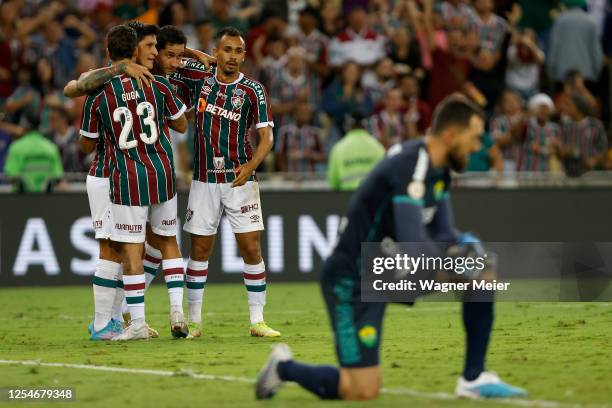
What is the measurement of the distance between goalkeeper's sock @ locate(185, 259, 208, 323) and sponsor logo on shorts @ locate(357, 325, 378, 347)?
4246 mm

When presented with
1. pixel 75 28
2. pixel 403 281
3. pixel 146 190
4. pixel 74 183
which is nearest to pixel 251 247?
pixel 146 190

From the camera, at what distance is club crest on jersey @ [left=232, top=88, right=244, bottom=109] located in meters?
11.6

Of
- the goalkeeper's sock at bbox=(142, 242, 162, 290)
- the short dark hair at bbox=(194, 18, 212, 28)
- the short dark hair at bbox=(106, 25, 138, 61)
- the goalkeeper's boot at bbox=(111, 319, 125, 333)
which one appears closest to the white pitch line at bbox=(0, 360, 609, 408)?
the goalkeeper's boot at bbox=(111, 319, 125, 333)

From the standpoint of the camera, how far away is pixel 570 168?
1931 centimetres

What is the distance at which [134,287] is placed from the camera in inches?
432

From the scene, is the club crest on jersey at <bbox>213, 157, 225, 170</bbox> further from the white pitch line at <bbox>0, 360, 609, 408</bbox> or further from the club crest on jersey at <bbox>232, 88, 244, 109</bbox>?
the white pitch line at <bbox>0, 360, 609, 408</bbox>

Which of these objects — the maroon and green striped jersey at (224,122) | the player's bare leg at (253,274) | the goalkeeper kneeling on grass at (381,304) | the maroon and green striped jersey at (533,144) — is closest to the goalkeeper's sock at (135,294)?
the player's bare leg at (253,274)

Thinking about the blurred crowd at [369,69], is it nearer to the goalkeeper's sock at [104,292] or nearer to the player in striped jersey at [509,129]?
the player in striped jersey at [509,129]

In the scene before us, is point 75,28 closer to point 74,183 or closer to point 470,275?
point 74,183

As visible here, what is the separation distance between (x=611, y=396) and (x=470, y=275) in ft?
3.83

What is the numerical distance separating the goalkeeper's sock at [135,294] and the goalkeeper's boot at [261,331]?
41.9 inches

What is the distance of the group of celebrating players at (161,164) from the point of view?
36.1 ft

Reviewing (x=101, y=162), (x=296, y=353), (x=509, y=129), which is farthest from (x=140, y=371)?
(x=509, y=129)

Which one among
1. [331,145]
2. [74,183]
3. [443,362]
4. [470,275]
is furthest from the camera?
[331,145]
